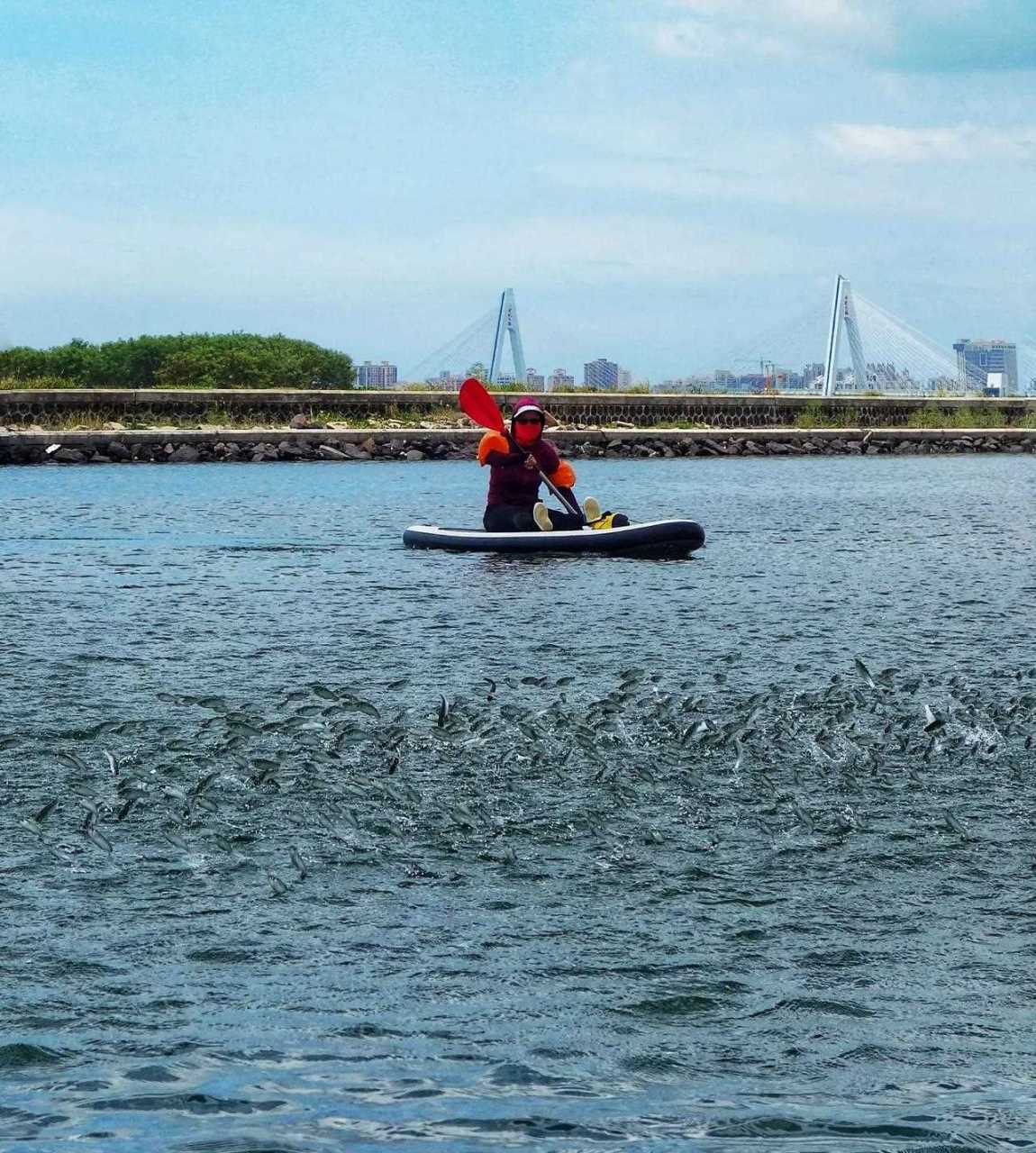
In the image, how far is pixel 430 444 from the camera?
43312mm

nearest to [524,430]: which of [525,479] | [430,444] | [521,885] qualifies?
[525,479]

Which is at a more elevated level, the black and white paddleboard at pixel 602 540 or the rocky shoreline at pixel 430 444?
the rocky shoreline at pixel 430 444

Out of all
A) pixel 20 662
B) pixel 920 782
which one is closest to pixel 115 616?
pixel 20 662

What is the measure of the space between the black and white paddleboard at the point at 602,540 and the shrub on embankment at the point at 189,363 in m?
37.3

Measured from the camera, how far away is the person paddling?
1891 centimetres

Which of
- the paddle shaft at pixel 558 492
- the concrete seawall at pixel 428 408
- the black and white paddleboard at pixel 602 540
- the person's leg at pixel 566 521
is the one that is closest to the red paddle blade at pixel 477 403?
the paddle shaft at pixel 558 492

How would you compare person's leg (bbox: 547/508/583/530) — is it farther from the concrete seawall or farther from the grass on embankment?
the grass on embankment

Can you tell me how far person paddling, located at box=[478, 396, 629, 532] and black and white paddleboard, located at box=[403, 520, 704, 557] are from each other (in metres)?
0.24

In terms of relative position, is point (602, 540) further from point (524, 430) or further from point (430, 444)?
point (430, 444)

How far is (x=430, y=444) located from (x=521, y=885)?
37085 mm

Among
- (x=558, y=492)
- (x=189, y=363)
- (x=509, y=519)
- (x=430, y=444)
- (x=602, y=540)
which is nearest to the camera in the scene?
(x=602, y=540)

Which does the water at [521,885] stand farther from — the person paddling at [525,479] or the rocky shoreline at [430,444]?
the rocky shoreline at [430,444]

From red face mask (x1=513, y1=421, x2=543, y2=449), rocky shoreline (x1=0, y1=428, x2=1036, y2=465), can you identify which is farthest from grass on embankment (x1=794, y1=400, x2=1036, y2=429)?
red face mask (x1=513, y1=421, x2=543, y2=449)

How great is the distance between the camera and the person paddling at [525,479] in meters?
18.9
